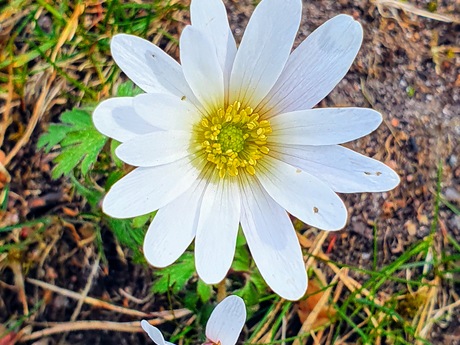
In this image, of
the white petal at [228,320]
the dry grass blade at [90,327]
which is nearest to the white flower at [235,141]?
the white petal at [228,320]

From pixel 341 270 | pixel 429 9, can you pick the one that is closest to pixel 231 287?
pixel 341 270

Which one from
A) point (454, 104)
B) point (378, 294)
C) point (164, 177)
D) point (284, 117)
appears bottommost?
point (378, 294)

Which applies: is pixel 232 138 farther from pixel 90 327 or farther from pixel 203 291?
pixel 90 327

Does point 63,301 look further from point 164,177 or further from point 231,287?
point 164,177

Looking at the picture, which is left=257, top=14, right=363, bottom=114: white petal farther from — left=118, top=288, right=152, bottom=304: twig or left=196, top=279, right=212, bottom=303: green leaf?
left=118, top=288, right=152, bottom=304: twig

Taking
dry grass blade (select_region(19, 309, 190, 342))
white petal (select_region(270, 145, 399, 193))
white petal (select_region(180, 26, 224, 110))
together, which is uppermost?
white petal (select_region(180, 26, 224, 110))

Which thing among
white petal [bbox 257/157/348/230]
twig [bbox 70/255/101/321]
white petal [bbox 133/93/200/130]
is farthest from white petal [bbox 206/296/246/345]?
twig [bbox 70/255/101/321]
